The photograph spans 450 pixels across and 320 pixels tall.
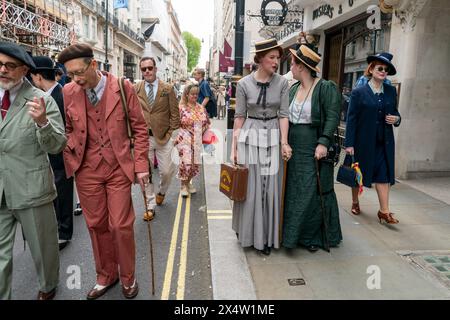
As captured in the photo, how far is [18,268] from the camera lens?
12.3ft

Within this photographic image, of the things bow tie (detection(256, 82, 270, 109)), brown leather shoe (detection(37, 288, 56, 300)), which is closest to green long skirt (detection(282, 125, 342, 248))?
bow tie (detection(256, 82, 270, 109))

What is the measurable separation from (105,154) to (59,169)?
152 centimetres

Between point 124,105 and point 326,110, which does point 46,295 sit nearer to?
point 124,105

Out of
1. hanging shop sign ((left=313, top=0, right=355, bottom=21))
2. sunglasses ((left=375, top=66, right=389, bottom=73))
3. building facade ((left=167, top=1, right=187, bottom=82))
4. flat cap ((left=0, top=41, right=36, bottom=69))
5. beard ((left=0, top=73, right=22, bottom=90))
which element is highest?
building facade ((left=167, top=1, right=187, bottom=82))

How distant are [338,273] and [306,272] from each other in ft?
0.94

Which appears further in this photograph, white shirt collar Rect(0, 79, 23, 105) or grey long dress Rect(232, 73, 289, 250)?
grey long dress Rect(232, 73, 289, 250)

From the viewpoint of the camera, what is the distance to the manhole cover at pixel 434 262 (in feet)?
11.1

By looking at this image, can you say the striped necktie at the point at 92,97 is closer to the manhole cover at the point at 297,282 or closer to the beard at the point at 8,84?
the beard at the point at 8,84

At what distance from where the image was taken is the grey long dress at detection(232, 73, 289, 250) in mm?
3693

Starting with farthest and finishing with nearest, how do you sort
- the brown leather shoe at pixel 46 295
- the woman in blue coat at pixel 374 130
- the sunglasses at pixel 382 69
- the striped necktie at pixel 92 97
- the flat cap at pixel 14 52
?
the woman in blue coat at pixel 374 130 → the sunglasses at pixel 382 69 → the brown leather shoe at pixel 46 295 → the striped necktie at pixel 92 97 → the flat cap at pixel 14 52

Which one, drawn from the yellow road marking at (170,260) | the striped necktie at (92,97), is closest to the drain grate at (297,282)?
the yellow road marking at (170,260)

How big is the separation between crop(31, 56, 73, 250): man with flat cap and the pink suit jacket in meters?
1.22

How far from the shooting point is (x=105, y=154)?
3014 mm

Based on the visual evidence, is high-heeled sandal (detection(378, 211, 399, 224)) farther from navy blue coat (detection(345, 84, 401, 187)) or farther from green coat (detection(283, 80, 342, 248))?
green coat (detection(283, 80, 342, 248))
